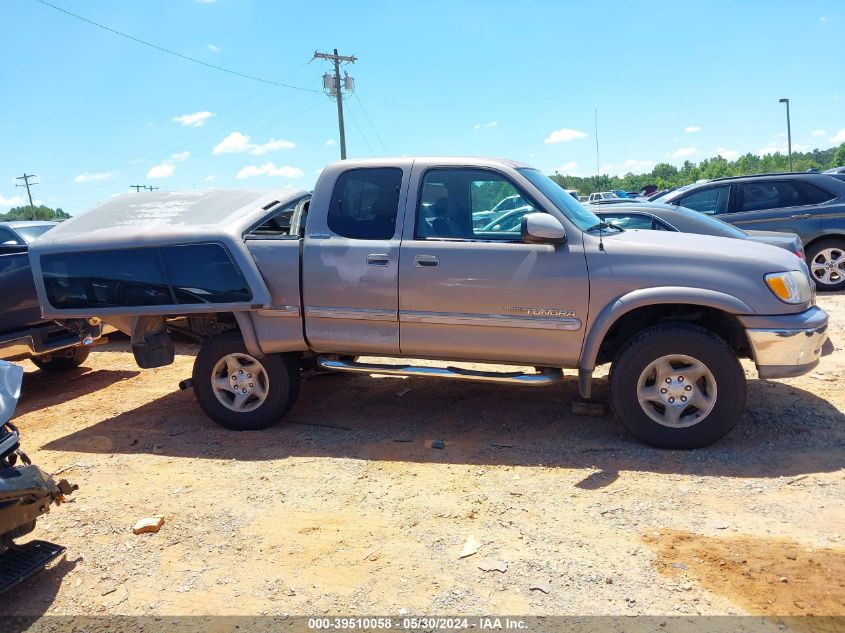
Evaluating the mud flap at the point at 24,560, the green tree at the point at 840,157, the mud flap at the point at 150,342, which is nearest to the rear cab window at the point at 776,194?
the mud flap at the point at 150,342

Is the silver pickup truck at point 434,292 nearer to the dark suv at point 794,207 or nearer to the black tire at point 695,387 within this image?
the black tire at point 695,387

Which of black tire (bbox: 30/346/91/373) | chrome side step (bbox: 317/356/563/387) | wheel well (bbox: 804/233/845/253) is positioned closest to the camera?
chrome side step (bbox: 317/356/563/387)

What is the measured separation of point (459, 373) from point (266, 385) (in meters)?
1.64

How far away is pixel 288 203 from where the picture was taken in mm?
5605

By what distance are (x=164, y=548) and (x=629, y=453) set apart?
3028 mm

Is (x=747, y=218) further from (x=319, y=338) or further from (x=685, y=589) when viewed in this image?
(x=685, y=589)

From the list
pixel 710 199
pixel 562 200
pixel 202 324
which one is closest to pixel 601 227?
pixel 562 200

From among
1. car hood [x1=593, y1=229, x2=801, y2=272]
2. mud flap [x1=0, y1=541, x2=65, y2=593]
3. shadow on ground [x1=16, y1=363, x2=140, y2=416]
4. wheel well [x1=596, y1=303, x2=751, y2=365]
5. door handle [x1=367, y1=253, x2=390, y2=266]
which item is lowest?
mud flap [x1=0, y1=541, x2=65, y2=593]

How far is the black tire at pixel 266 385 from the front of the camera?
16.9 feet

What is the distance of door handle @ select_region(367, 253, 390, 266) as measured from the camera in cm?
474

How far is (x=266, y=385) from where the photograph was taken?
5199 millimetres

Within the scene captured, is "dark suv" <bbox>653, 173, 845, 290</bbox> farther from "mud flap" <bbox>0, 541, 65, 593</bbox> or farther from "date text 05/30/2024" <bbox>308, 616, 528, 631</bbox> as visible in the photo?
"mud flap" <bbox>0, 541, 65, 593</bbox>

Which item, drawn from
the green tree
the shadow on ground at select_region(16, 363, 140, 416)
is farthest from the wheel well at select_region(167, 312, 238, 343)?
the green tree

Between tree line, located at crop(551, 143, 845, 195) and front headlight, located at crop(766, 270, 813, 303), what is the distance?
64150 millimetres
